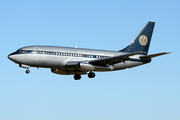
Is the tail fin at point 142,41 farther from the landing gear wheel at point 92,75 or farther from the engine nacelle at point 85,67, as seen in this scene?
the engine nacelle at point 85,67

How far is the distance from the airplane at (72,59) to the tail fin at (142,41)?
14.3 ft

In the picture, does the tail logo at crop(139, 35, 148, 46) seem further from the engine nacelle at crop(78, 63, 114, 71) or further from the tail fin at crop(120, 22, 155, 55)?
the engine nacelle at crop(78, 63, 114, 71)

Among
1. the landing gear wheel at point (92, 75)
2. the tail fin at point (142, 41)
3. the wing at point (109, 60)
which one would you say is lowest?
the landing gear wheel at point (92, 75)

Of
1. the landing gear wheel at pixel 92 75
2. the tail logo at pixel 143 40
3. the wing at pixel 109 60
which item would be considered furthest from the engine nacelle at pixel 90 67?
the tail logo at pixel 143 40

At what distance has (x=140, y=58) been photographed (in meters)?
62.5

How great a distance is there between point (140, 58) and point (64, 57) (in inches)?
621

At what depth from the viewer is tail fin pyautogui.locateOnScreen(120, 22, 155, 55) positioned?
2621 inches

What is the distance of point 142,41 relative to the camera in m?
67.2

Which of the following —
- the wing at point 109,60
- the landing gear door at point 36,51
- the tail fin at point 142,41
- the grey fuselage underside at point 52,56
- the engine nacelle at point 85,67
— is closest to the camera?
the grey fuselage underside at point 52,56

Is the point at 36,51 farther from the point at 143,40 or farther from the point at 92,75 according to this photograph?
the point at 143,40

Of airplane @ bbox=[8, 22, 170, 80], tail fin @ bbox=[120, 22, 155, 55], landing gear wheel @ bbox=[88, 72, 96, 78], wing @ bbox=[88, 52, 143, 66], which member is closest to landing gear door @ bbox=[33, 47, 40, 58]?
airplane @ bbox=[8, 22, 170, 80]

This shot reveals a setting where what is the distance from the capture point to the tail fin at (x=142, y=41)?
6656 centimetres

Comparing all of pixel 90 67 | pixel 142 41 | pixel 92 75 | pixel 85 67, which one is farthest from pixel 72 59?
pixel 142 41

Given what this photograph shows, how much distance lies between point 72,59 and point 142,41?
18.1 m
